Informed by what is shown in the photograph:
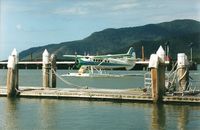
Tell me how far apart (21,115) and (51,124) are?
4169mm

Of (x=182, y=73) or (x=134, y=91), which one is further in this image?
(x=134, y=91)

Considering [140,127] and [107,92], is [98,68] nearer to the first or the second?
[107,92]

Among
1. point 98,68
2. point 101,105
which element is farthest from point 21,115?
point 98,68

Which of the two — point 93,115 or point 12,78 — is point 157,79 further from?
point 12,78

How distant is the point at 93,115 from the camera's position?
108 ft

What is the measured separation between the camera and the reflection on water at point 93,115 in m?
29.2

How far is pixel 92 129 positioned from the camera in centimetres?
2812

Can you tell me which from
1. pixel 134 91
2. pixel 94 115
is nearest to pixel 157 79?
pixel 94 115

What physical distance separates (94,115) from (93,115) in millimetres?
60

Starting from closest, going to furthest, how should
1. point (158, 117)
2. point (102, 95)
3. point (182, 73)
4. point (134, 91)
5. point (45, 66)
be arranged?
point (158, 117) → point (182, 73) → point (102, 95) → point (134, 91) → point (45, 66)

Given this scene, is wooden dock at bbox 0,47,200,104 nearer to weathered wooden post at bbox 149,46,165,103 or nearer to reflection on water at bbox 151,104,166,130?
weathered wooden post at bbox 149,46,165,103

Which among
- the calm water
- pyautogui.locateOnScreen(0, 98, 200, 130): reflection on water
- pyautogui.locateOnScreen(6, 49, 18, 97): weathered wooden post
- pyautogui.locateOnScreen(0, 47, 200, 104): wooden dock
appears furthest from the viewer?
pyautogui.locateOnScreen(6, 49, 18, 97): weathered wooden post

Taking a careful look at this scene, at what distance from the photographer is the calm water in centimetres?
2906

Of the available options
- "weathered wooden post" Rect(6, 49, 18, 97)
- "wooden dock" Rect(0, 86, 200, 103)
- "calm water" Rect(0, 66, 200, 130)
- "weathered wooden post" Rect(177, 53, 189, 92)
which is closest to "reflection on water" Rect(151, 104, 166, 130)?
"calm water" Rect(0, 66, 200, 130)
